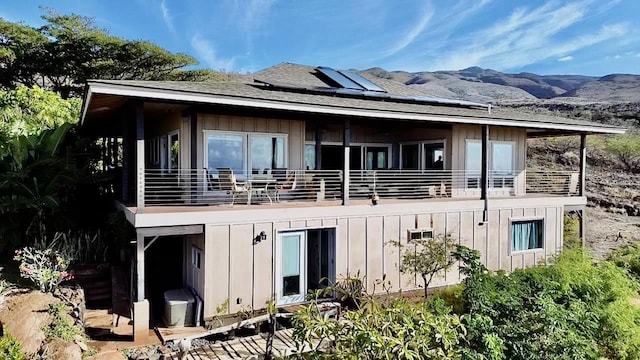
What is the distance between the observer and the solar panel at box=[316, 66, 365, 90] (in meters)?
15.2

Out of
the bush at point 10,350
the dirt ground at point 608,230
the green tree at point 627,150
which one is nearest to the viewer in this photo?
the bush at point 10,350

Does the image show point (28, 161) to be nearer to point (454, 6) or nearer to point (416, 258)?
point (416, 258)

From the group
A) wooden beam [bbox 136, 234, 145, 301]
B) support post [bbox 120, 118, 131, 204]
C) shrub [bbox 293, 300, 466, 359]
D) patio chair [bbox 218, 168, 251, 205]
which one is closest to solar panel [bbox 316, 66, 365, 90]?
patio chair [bbox 218, 168, 251, 205]

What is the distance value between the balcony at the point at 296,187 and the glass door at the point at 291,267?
104 cm

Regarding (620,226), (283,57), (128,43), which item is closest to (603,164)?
(620,226)

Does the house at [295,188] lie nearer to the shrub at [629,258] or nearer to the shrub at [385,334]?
the shrub at [629,258]

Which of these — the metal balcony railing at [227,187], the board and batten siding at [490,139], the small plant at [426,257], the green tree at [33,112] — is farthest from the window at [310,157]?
the green tree at [33,112]

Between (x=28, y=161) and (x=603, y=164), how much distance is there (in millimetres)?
28505

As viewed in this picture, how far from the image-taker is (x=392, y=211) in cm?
1187

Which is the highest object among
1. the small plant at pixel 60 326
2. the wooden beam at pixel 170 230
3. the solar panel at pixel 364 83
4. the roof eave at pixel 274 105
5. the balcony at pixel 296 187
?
the solar panel at pixel 364 83

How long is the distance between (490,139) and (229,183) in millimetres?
9552

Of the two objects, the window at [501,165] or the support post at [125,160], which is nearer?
the support post at [125,160]

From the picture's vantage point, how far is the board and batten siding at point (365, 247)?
9.78 meters

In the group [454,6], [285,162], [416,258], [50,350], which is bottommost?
[50,350]
